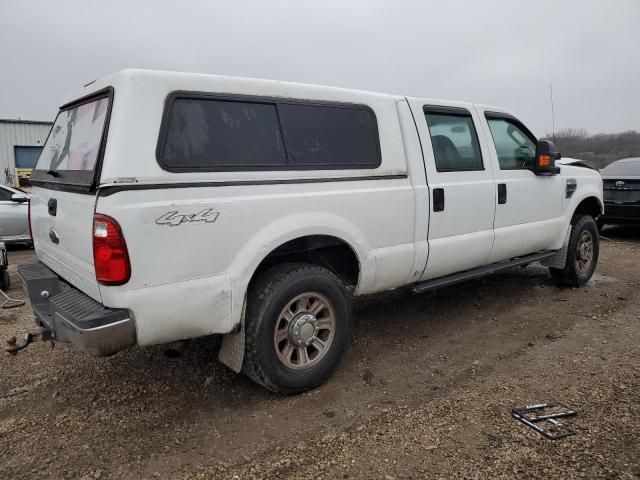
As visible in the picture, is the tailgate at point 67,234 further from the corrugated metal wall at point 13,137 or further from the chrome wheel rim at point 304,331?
the corrugated metal wall at point 13,137

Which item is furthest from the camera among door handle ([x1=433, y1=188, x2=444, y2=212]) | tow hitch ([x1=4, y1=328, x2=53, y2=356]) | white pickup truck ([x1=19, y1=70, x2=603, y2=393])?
door handle ([x1=433, y1=188, x2=444, y2=212])

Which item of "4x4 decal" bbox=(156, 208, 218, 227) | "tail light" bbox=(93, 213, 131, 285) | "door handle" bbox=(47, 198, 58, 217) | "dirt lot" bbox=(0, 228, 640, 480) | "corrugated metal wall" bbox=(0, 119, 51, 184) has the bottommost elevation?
"dirt lot" bbox=(0, 228, 640, 480)

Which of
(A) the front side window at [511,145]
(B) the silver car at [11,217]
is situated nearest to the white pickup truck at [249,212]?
(A) the front side window at [511,145]

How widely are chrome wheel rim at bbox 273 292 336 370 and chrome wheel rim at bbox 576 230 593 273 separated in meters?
3.71

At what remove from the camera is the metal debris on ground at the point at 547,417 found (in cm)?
283

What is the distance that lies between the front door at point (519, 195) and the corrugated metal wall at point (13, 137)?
26759 millimetres

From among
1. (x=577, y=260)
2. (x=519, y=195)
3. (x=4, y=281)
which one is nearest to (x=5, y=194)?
(x=4, y=281)

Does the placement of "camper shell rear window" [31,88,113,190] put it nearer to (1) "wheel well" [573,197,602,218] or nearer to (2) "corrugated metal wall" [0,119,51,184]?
(1) "wheel well" [573,197,602,218]

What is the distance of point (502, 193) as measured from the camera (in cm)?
459

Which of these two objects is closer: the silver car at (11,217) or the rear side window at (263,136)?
the rear side window at (263,136)

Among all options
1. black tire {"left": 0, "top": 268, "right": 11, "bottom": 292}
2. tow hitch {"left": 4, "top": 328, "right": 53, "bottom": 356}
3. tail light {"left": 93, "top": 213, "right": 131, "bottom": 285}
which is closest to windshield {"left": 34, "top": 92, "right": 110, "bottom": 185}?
tail light {"left": 93, "top": 213, "right": 131, "bottom": 285}

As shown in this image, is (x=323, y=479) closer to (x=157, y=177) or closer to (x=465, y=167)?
(x=157, y=177)

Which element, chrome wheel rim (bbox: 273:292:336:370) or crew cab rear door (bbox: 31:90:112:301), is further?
chrome wheel rim (bbox: 273:292:336:370)

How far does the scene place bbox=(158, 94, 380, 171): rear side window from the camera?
280 centimetres
